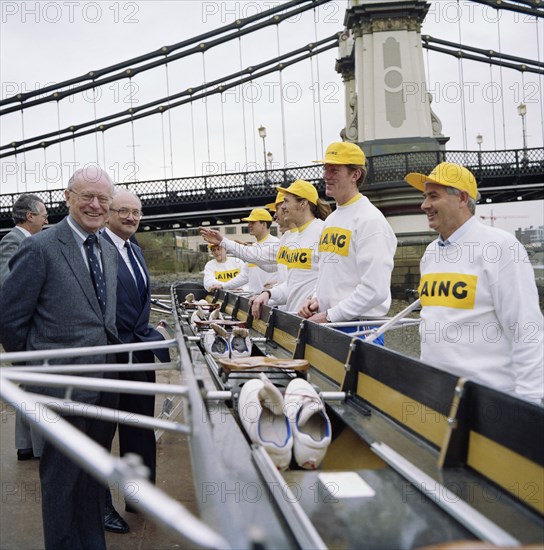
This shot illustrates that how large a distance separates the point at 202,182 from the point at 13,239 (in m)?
19.2

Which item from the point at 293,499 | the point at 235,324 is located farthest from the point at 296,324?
the point at 293,499

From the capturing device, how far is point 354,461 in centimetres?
243

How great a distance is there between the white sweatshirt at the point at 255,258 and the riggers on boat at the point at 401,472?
4.24 meters

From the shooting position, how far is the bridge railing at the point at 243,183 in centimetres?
2267

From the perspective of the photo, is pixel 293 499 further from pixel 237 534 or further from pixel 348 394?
pixel 348 394

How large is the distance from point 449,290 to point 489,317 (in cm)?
22

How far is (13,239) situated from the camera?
14.9 feet

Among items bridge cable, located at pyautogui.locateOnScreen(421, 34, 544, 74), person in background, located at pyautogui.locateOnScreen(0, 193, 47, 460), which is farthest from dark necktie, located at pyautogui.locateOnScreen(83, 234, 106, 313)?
bridge cable, located at pyautogui.locateOnScreen(421, 34, 544, 74)

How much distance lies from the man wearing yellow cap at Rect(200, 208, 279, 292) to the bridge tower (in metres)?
12.0

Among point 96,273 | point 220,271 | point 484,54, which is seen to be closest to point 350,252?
point 96,273

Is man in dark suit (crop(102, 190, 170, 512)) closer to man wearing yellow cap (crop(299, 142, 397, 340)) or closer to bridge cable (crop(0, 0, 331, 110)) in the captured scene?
man wearing yellow cap (crop(299, 142, 397, 340))

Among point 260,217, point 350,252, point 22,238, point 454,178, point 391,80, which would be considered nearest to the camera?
point 454,178

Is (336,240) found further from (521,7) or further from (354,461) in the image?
(521,7)

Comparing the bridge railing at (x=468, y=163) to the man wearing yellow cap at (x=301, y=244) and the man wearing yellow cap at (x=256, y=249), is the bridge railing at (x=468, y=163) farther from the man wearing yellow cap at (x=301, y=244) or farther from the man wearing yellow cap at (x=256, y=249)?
the man wearing yellow cap at (x=301, y=244)
